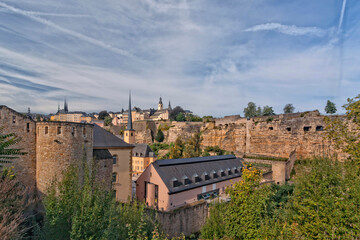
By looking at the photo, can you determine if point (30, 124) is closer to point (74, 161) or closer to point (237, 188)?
point (74, 161)

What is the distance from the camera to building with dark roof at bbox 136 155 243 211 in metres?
17.6

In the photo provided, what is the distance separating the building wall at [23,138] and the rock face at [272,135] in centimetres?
2740

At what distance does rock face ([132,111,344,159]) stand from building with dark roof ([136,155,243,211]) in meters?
13.3

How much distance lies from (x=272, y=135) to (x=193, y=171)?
19.1 m

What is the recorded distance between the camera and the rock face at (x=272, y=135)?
28.6 meters

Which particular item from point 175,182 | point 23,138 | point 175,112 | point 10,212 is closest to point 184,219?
point 175,182

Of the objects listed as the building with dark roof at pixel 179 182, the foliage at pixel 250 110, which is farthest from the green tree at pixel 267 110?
the building with dark roof at pixel 179 182

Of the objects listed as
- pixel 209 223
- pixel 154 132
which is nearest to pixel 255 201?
pixel 209 223

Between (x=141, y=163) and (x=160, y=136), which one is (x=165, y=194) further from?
(x=160, y=136)

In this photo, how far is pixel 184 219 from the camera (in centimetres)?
1434

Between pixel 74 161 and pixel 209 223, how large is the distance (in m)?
8.01

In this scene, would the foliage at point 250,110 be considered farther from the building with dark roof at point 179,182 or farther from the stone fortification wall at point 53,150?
the stone fortification wall at point 53,150

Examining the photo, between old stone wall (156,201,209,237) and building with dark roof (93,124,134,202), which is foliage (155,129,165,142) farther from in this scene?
old stone wall (156,201,209,237)

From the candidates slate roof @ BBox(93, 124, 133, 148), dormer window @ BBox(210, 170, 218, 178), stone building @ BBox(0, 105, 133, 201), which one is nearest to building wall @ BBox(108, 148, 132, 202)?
slate roof @ BBox(93, 124, 133, 148)
